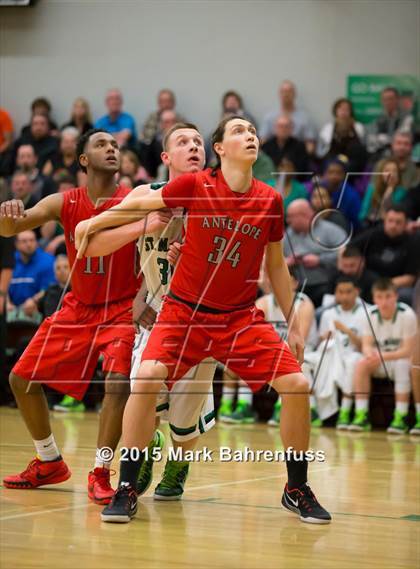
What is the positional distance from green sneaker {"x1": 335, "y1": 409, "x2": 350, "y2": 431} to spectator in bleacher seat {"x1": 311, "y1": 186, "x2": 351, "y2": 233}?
175 centimetres

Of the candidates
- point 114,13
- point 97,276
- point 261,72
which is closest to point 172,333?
point 97,276

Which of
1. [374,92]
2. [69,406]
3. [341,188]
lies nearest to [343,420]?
[341,188]

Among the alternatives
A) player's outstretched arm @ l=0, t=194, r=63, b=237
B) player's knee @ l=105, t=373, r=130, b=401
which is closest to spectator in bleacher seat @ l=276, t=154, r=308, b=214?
player's outstretched arm @ l=0, t=194, r=63, b=237

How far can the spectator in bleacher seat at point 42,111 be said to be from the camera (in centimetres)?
1271

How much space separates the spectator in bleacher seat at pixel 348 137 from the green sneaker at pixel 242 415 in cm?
274

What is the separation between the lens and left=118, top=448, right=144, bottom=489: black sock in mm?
4930

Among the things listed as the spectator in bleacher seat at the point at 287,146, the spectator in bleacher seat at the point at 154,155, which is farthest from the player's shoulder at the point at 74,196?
the spectator in bleacher seat at the point at 154,155

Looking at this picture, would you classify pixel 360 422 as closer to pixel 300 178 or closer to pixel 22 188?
pixel 300 178

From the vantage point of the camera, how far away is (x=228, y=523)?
4.98 m

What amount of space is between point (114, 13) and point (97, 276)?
4.59m

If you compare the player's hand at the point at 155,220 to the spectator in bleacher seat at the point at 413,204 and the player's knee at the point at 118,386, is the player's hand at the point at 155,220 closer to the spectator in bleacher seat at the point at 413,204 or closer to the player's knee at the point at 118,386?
the player's knee at the point at 118,386

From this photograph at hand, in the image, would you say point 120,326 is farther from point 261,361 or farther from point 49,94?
point 49,94

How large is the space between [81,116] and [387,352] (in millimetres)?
5183

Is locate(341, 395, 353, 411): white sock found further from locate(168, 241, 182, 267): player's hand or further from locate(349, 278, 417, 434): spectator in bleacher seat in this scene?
locate(168, 241, 182, 267): player's hand
